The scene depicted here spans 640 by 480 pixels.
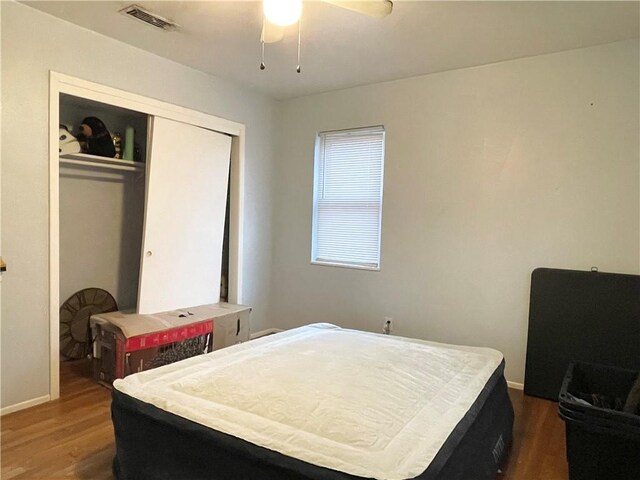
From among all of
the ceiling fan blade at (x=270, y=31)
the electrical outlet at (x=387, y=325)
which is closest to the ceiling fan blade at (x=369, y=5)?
the ceiling fan blade at (x=270, y=31)

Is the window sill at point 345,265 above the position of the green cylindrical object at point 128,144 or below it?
below

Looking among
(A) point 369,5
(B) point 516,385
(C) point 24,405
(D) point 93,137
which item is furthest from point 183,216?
(B) point 516,385

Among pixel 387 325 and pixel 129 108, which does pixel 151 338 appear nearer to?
pixel 129 108

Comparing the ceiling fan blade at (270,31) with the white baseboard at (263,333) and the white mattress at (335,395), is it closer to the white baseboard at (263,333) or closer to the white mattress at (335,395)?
the white mattress at (335,395)

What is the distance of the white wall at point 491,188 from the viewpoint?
301cm

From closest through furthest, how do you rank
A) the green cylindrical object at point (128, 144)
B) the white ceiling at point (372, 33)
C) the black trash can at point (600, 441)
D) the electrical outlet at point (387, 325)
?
the black trash can at point (600, 441)
the white ceiling at point (372, 33)
the green cylindrical object at point (128, 144)
the electrical outlet at point (387, 325)

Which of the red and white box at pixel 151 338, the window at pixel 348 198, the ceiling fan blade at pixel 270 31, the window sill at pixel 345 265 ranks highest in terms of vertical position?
the ceiling fan blade at pixel 270 31

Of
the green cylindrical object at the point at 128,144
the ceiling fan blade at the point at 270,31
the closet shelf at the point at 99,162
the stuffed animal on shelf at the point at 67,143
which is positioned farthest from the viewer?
the green cylindrical object at the point at 128,144

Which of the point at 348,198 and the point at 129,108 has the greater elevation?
the point at 129,108

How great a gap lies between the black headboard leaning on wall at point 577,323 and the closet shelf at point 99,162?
3.40m

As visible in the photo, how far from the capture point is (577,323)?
10.0 ft

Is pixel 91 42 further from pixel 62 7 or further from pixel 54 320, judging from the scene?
pixel 54 320

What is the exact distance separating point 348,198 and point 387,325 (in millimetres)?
→ 1262

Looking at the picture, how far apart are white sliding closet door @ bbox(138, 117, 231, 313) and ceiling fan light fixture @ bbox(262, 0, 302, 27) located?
6.01ft
